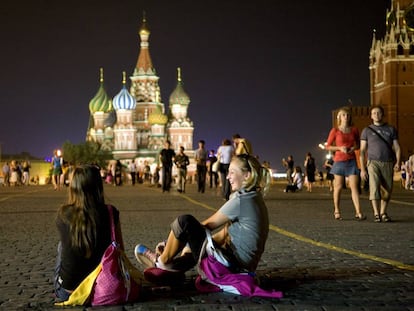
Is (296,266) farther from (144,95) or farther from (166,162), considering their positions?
(144,95)

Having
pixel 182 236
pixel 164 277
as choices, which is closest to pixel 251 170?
pixel 182 236

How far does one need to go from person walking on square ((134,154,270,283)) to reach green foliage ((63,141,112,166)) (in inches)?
4147

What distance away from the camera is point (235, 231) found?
236 inches

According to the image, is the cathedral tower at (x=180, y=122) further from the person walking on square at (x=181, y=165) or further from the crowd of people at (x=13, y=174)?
the person walking on square at (x=181, y=165)

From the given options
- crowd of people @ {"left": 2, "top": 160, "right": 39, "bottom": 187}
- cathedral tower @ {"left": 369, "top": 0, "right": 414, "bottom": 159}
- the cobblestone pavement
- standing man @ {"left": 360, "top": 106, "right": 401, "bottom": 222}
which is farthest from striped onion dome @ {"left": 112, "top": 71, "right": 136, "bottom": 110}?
standing man @ {"left": 360, "top": 106, "right": 401, "bottom": 222}

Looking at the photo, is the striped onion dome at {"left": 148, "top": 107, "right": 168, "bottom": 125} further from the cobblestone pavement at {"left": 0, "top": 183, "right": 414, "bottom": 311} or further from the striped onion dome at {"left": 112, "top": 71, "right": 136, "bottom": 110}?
the cobblestone pavement at {"left": 0, "top": 183, "right": 414, "bottom": 311}

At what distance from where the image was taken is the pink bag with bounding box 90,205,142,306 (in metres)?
5.28

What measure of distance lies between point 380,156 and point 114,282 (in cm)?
732

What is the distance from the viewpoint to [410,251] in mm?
8086

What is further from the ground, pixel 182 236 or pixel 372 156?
pixel 372 156

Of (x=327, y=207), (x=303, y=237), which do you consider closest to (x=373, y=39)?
(x=327, y=207)

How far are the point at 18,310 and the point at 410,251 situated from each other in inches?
171


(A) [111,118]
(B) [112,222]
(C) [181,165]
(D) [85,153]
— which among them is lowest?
(B) [112,222]

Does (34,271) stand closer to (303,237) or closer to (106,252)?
(106,252)
